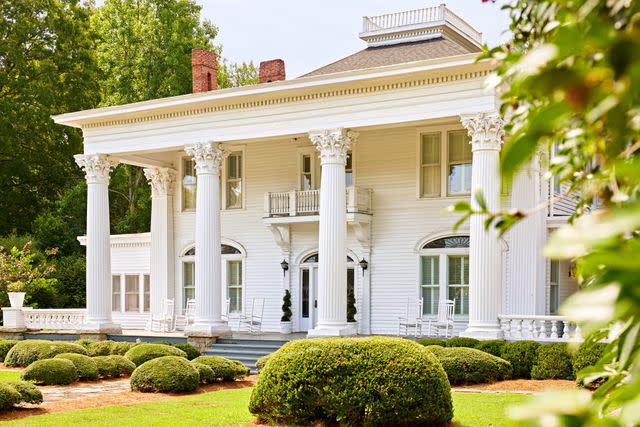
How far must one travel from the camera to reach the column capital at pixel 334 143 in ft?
78.1

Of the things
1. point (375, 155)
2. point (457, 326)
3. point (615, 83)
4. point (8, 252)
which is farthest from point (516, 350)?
point (8, 252)

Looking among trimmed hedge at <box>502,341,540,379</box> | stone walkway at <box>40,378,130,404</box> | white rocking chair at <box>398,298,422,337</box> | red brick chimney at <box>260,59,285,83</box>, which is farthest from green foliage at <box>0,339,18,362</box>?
trimmed hedge at <box>502,341,540,379</box>

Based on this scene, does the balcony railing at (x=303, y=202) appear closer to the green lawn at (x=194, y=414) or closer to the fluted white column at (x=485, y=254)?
the fluted white column at (x=485, y=254)

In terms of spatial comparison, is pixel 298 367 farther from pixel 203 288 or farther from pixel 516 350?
pixel 203 288

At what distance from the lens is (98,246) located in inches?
1123

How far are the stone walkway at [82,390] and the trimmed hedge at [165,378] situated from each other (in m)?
0.59

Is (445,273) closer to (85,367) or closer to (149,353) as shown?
(149,353)

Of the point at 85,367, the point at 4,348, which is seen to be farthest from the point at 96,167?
the point at 85,367

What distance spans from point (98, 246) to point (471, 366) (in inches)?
589

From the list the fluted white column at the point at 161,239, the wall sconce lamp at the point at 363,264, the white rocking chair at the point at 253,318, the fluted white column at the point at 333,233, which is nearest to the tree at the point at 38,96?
the fluted white column at the point at 161,239

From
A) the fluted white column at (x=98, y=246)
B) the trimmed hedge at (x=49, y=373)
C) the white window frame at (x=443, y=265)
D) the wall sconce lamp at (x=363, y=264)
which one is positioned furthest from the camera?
the fluted white column at (x=98, y=246)

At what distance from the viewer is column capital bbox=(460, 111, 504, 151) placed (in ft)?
71.2

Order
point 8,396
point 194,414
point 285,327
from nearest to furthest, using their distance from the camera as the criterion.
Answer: point 194,414 < point 8,396 < point 285,327

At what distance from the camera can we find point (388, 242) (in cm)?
2725
